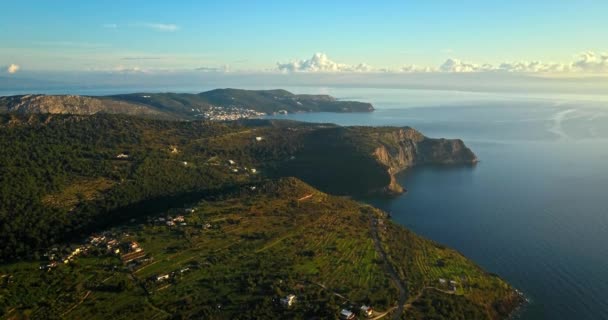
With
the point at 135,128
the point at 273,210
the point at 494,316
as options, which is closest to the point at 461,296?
the point at 494,316

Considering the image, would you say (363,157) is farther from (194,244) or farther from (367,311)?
(367,311)

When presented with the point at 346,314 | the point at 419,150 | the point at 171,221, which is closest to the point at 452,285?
the point at 346,314

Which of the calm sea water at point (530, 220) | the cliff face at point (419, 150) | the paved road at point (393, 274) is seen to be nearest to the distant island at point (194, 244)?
the paved road at point (393, 274)

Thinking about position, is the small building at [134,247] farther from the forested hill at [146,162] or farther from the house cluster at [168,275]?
the forested hill at [146,162]

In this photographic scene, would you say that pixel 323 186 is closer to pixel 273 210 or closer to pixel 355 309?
pixel 273 210

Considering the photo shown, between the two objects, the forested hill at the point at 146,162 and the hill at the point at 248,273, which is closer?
the hill at the point at 248,273

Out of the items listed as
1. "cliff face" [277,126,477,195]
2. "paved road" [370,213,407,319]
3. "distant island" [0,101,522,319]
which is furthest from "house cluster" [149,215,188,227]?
"cliff face" [277,126,477,195]

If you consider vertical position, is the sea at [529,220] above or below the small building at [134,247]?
below

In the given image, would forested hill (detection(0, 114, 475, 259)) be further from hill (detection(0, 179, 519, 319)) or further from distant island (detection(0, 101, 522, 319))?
hill (detection(0, 179, 519, 319))
